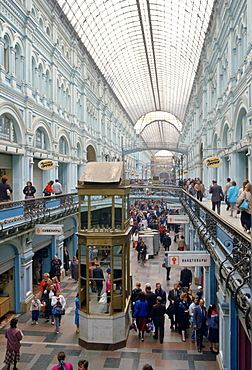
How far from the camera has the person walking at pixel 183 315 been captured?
10359 millimetres

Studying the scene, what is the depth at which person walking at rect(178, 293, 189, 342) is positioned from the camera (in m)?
10.4

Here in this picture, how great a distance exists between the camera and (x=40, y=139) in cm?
2189

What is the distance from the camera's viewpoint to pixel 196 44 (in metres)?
40.1

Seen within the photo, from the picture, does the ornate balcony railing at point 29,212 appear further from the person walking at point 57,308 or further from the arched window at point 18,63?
the arched window at point 18,63

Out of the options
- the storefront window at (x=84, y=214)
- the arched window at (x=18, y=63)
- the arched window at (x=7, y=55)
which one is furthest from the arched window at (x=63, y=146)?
the storefront window at (x=84, y=214)

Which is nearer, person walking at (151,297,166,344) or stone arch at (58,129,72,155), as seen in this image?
person walking at (151,297,166,344)

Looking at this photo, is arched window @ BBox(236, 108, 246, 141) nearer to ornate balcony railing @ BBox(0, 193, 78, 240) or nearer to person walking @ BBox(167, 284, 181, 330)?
person walking @ BBox(167, 284, 181, 330)

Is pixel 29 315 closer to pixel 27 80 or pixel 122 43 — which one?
pixel 27 80

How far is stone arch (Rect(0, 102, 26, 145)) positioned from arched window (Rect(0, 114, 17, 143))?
184mm

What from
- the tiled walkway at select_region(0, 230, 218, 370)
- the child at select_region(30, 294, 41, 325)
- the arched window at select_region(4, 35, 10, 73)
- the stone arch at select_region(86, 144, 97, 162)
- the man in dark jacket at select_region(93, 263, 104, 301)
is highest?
the arched window at select_region(4, 35, 10, 73)

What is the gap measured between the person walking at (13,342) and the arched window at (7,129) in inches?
402

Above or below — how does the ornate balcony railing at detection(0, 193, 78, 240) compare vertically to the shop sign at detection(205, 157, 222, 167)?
below

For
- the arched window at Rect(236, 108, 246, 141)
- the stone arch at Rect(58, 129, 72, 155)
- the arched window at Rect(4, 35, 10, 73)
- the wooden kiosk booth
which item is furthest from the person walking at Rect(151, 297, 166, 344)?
the stone arch at Rect(58, 129, 72, 155)

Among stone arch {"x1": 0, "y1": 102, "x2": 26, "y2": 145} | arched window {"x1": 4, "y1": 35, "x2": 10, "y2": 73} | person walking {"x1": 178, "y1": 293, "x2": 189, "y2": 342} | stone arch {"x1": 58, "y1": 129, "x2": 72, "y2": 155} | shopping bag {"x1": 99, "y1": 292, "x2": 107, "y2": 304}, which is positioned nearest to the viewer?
shopping bag {"x1": 99, "y1": 292, "x2": 107, "y2": 304}
